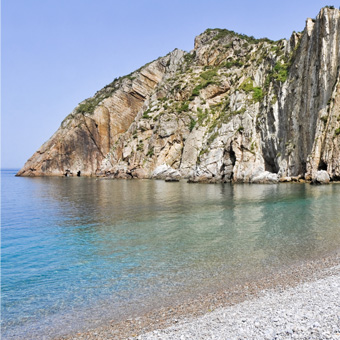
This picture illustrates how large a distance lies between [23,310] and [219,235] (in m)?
10.8

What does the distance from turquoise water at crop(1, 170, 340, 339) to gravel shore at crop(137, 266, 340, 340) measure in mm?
1926

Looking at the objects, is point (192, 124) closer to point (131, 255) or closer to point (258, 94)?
point (258, 94)

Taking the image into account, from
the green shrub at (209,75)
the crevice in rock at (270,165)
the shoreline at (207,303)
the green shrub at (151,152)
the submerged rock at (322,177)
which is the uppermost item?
the green shrub at (209,75)

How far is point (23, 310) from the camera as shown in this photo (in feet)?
29.3

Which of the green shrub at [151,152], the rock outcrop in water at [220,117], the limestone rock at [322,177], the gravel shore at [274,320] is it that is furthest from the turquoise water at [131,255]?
the green shrub at [151,152]

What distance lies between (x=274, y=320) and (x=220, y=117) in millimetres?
72465

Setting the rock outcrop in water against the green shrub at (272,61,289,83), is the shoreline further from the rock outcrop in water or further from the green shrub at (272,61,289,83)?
the green shrub at (272,61,289,83)

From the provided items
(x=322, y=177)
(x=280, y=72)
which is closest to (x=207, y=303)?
(x=322, y=177)

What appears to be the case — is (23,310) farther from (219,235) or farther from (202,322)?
(219,235)

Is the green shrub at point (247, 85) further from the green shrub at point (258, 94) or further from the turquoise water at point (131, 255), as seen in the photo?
the turquoise water at point (131, 255)

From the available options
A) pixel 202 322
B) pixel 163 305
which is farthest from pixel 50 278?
pixel 202 322

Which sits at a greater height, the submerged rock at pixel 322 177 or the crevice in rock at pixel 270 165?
the crevice in rock at pixel 270 165

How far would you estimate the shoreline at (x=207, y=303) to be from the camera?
24.4 feet

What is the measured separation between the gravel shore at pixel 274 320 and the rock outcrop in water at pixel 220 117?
133 feet
